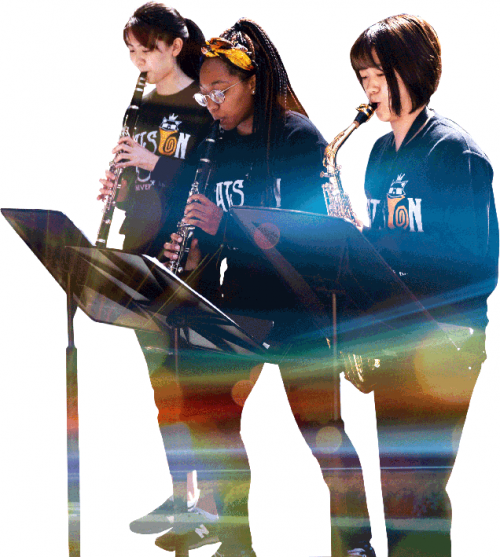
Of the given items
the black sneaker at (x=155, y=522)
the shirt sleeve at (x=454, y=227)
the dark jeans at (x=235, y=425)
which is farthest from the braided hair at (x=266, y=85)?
the black sneaker at (x=155, y=522)

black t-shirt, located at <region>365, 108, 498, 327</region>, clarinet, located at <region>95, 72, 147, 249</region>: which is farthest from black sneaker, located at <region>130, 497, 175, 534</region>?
black t-shirt, located at <region>365, 108, 498, 327</region>

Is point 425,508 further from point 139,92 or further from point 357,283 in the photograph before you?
point 139,92

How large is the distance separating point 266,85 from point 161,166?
49 cm

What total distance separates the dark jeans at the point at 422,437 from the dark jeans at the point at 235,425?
0.14 m

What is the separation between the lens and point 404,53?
2152 mm

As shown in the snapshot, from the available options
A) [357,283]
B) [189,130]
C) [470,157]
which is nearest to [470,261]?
[470,157]

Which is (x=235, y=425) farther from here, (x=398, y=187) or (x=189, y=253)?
(x=398, y=187)

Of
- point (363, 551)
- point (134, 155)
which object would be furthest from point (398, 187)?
point (363, 551)

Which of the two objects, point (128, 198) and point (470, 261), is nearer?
point (470, 261)

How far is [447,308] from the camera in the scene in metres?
2.10

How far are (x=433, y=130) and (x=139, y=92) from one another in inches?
44.0

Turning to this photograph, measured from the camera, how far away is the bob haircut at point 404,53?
2150 millimetres

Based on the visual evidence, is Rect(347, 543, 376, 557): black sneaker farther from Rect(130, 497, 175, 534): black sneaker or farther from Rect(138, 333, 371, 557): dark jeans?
Rect(130, 497, 175, 534): black sneaker

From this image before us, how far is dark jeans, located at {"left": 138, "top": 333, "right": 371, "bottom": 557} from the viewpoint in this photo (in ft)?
7.74
